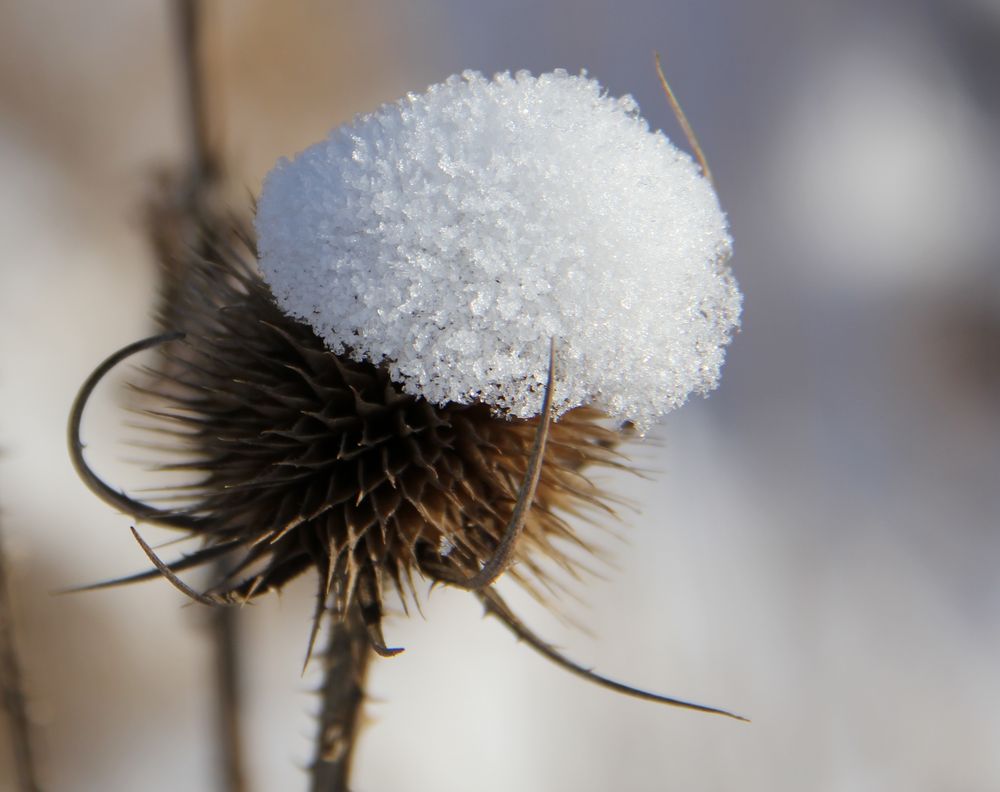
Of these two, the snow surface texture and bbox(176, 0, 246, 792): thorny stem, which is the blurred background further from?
the snow surface texture

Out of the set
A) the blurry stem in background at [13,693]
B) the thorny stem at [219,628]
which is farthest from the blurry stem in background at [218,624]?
the blurry stem in background at [13,693]

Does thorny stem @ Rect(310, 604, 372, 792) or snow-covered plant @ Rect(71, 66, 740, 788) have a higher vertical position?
snow-covered plant @ Rect(71, 66, 740, 788)

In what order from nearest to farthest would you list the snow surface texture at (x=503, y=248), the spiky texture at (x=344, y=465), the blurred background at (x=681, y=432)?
the snow surface texture at (x=503, y=248) < the spiky texture at (x=344, y=465) < the blurred background at (x=681, y=432)

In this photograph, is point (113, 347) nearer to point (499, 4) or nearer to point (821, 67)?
point (499, 4)

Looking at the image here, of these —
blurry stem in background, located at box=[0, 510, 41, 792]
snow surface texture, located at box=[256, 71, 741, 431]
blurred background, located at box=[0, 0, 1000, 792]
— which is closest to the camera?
snow surface texture, located at box=[256, 71, 741, 431]

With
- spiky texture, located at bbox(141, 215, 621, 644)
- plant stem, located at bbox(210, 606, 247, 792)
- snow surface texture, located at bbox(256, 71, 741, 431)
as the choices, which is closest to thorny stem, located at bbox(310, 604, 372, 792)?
spiky texture, located at bbox(141, 215, 621, 644)

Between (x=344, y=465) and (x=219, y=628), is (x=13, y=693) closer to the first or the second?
(x=219, y=628)

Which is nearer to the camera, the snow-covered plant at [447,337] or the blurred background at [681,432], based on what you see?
the snow-covered plant at [447,337]

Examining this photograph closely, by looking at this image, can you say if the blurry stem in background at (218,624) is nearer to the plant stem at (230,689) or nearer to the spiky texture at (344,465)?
the plant stem at (230,689)
